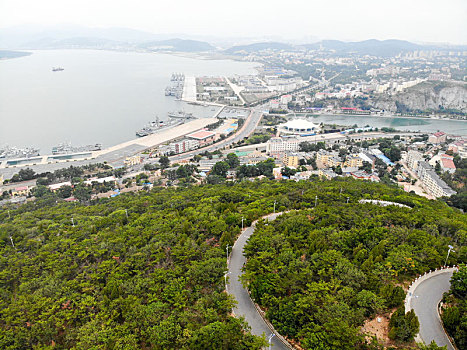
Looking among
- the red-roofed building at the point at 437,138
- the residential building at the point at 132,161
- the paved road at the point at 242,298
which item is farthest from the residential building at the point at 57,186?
the red-roofed building at the point at 437,138

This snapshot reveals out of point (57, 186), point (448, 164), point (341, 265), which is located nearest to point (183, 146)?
point (57, 186)

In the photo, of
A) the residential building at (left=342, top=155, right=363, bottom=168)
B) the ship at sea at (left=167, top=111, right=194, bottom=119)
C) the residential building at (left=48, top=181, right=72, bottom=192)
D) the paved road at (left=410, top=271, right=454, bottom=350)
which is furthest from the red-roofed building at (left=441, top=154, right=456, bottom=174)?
the ship at sea at (left=167, top=111, right=194, bottom=119)

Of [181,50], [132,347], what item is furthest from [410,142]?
[181,50]

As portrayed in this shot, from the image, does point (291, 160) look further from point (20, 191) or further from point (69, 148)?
point (69, 148)

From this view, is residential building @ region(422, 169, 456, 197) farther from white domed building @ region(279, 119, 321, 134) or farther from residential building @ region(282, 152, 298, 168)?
white domed building @ region(279, 119, 321, 134)

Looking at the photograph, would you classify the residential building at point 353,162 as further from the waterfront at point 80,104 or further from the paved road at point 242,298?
the waterfront at point 80,104

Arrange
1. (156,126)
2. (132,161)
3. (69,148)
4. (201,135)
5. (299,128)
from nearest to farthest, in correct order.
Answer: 1. (132,161)
2. (69,148)
3. (201,135)
4. (299,128)
5. (156,126)
